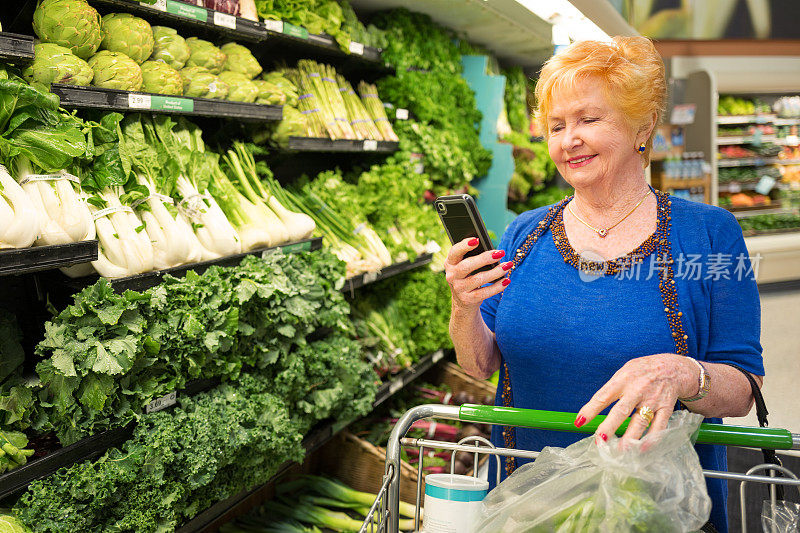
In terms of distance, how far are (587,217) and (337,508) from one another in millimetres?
2356

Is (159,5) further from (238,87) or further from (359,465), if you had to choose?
(359,465)

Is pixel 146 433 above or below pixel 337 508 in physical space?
above

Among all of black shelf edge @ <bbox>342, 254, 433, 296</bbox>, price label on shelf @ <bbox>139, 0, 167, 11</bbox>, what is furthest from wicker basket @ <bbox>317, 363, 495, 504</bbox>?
price label on shelf @ <bbox>139, 0, 167, 11</bbox>

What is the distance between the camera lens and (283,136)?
320cm

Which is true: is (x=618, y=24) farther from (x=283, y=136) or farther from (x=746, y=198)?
(x=746, y=198)

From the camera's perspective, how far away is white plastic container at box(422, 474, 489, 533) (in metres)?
1.26

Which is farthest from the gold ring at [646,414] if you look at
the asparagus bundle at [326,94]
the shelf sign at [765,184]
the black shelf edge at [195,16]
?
the shelf sign at [765,184]

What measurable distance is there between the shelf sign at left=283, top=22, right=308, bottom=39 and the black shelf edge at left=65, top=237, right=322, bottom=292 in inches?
37.4

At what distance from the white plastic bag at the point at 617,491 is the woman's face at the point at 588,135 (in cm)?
66

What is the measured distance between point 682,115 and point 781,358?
10.7 ft

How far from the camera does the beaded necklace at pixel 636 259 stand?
1.56 meters

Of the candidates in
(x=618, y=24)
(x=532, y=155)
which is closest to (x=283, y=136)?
(x=618, y=24)

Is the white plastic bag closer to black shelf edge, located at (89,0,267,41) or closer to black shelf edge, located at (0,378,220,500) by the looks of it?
black shelf edge, located at (0,378,220,500)

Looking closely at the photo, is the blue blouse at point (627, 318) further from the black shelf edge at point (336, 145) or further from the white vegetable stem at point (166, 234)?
the black shelf edge at point (336, 145)
